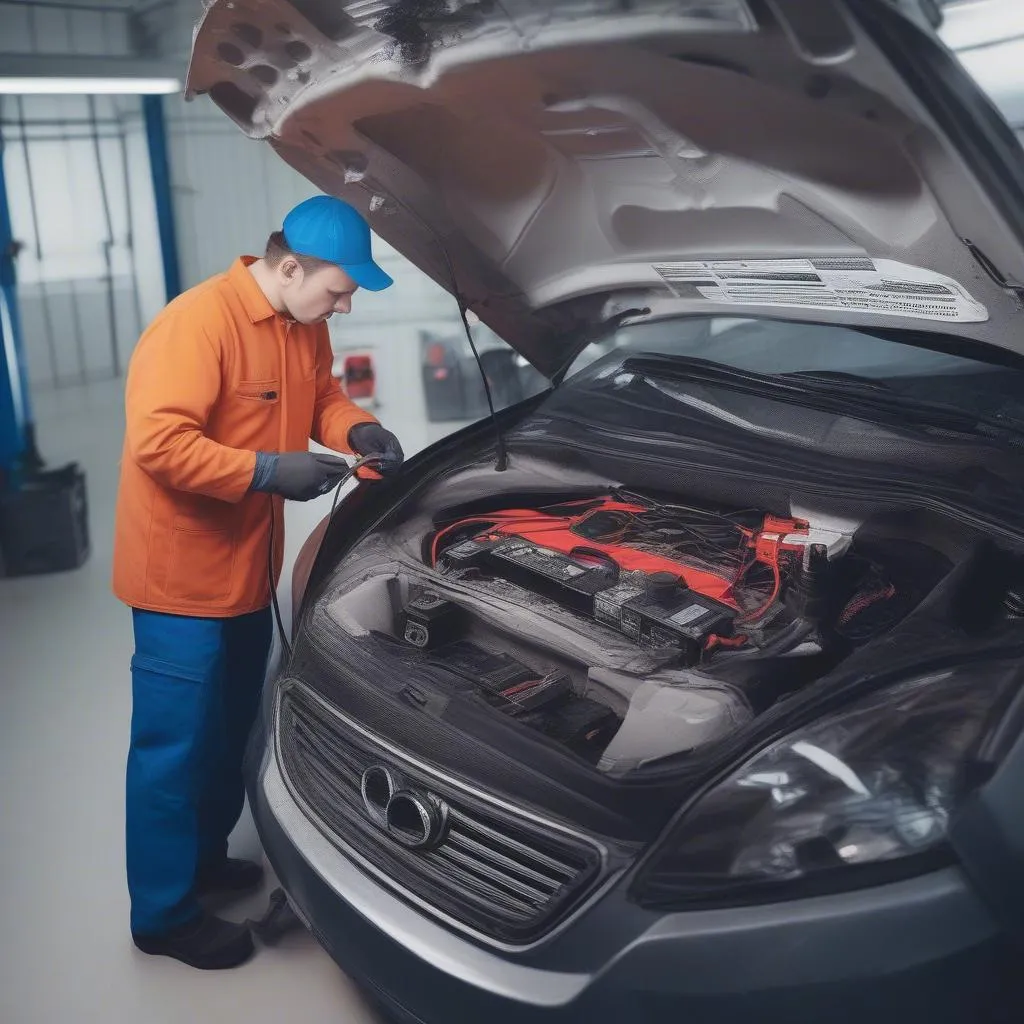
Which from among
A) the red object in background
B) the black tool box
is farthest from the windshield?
the red object in background

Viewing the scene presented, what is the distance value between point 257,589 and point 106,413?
13.4 ft

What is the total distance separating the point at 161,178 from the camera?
5.33m

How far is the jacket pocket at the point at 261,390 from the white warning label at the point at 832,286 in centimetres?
73

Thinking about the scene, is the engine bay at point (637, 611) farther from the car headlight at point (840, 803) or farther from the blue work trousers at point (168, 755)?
the blue work trousers at point (168, 755)

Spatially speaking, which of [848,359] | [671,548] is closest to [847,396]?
[848,359]

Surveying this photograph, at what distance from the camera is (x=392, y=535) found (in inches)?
73.7

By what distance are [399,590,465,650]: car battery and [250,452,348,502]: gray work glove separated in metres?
0.27

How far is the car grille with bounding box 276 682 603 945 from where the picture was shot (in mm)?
1169

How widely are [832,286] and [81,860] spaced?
5.96 ft

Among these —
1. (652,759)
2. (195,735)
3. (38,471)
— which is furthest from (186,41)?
(652,759)

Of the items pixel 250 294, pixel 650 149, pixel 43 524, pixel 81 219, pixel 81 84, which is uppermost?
pixel 81 84

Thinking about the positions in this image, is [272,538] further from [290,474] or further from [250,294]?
[250,294]

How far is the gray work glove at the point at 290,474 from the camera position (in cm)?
167

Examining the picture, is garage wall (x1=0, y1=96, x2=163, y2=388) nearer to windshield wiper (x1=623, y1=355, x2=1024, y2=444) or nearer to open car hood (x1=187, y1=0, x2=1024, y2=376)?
open car hood (x1=187, y1=0, x2=1024, y2=376)
